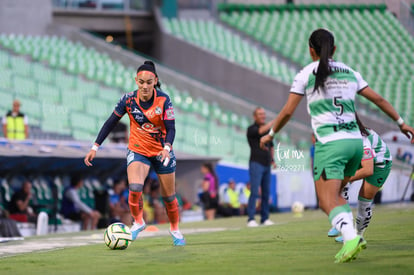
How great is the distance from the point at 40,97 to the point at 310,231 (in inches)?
611

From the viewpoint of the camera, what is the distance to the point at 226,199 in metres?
24.2

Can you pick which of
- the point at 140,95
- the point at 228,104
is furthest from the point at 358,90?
the point at 228,104

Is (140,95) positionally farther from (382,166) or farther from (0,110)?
(0,110)

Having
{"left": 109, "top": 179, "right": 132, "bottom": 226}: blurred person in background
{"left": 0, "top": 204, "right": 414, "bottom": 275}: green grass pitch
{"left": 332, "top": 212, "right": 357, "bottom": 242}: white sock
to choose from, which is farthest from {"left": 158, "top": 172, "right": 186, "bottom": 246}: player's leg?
{"left": 109, "top": 179, "right": 132, "bottom": 226}: blurred person in background

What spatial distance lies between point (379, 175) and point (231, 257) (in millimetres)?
2421

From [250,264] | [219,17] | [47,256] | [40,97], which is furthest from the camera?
[219,17]

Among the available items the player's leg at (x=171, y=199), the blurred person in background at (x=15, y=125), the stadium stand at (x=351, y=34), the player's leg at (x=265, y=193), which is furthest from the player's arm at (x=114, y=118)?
the stadium stand at (x=351, y=34)

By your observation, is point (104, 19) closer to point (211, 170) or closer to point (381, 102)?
point (211, 170)

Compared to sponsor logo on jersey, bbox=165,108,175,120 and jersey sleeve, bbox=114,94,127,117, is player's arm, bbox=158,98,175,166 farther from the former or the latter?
jersey sleeve, bbox=114,94,127,117

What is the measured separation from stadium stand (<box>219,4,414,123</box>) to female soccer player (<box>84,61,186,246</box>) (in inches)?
1091

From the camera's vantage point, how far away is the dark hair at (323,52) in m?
7.96

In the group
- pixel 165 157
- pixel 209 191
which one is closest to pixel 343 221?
pixel 165 157

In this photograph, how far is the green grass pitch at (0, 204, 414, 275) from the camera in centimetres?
767

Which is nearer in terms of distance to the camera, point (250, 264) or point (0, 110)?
point (250, 264)
